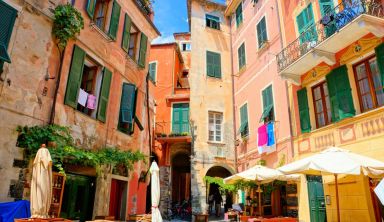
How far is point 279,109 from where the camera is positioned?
12523 mm

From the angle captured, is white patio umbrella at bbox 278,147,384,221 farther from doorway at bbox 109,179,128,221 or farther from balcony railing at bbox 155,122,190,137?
balcony railing at bbox 155,122,190,137

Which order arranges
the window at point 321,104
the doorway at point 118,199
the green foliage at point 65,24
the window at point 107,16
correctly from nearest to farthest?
the green foliage at point 65,24, the window at point 321,104, the doorway at point 118,199, the window at point 107,16

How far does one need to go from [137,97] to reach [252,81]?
6376 mm

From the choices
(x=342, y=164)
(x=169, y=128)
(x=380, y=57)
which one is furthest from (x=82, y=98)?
(x=169, y=128)

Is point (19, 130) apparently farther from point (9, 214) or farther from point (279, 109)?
point (279, 109)

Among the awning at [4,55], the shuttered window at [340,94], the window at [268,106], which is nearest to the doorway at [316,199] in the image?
the shuttered window at [340,94]

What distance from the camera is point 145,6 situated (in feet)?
47.4

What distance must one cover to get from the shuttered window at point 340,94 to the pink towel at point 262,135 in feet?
13.4

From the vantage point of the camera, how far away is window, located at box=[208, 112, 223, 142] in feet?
55.8

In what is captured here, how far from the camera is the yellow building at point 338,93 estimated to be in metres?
8.00

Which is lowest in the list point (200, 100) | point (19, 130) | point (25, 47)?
point (19, 130)

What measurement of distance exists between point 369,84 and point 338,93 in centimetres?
94

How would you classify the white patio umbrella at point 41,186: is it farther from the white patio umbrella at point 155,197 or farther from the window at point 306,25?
the window at point 306,25

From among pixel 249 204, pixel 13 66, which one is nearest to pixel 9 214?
pixel 13 66
